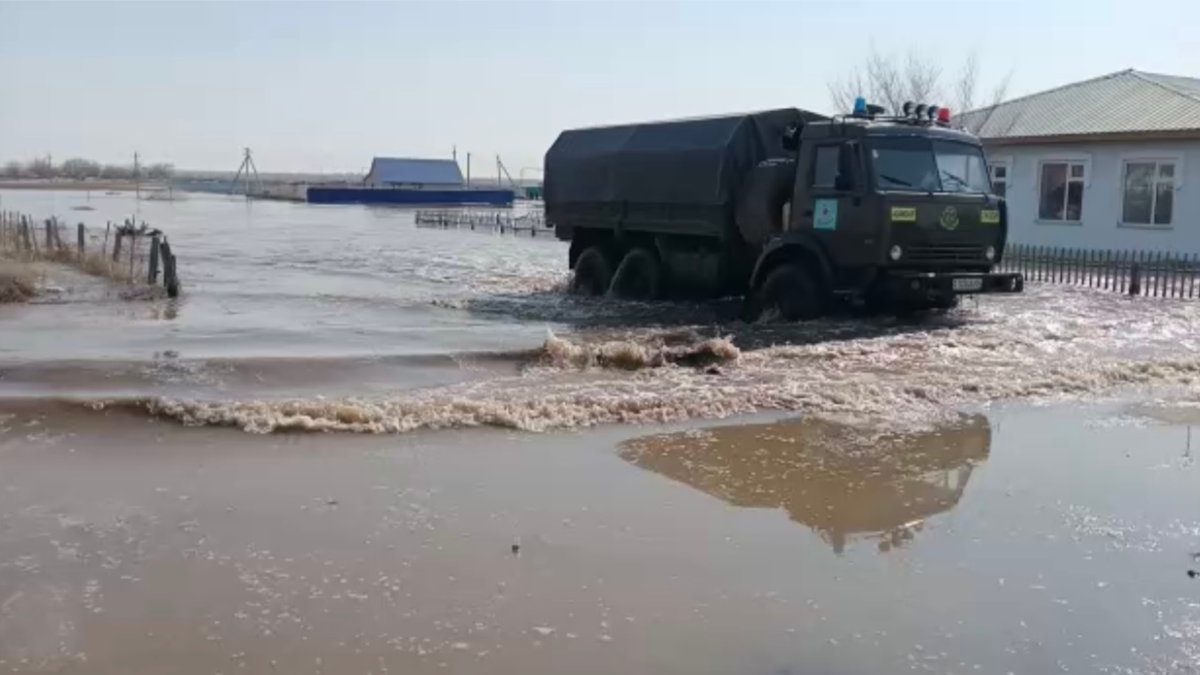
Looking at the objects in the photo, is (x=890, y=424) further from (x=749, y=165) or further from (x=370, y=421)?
(x=749, y=165)

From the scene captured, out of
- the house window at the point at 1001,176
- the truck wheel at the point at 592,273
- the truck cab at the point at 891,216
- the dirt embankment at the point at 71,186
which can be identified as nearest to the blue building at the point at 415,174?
the dirt embankment at the point at 71,186

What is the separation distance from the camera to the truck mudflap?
1402 cm

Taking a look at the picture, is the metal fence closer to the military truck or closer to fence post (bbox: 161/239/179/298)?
the military truck

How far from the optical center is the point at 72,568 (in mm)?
5641

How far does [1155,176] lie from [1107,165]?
1.13 m

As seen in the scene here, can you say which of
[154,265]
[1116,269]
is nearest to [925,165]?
[1116,269]

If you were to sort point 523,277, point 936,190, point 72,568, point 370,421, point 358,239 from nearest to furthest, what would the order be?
point 72,568
point 370,421
point 936,190
point 523,277
point 358,239

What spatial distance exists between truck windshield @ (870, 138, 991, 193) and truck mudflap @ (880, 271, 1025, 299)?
3.42 feet

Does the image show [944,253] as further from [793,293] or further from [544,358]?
[544,358]

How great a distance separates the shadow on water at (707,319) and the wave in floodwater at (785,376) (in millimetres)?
64

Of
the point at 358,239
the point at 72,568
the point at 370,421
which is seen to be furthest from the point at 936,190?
the point at 358,239

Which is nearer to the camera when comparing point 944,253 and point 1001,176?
point 944,253

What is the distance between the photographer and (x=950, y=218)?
556 inches

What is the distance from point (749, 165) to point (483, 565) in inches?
431
